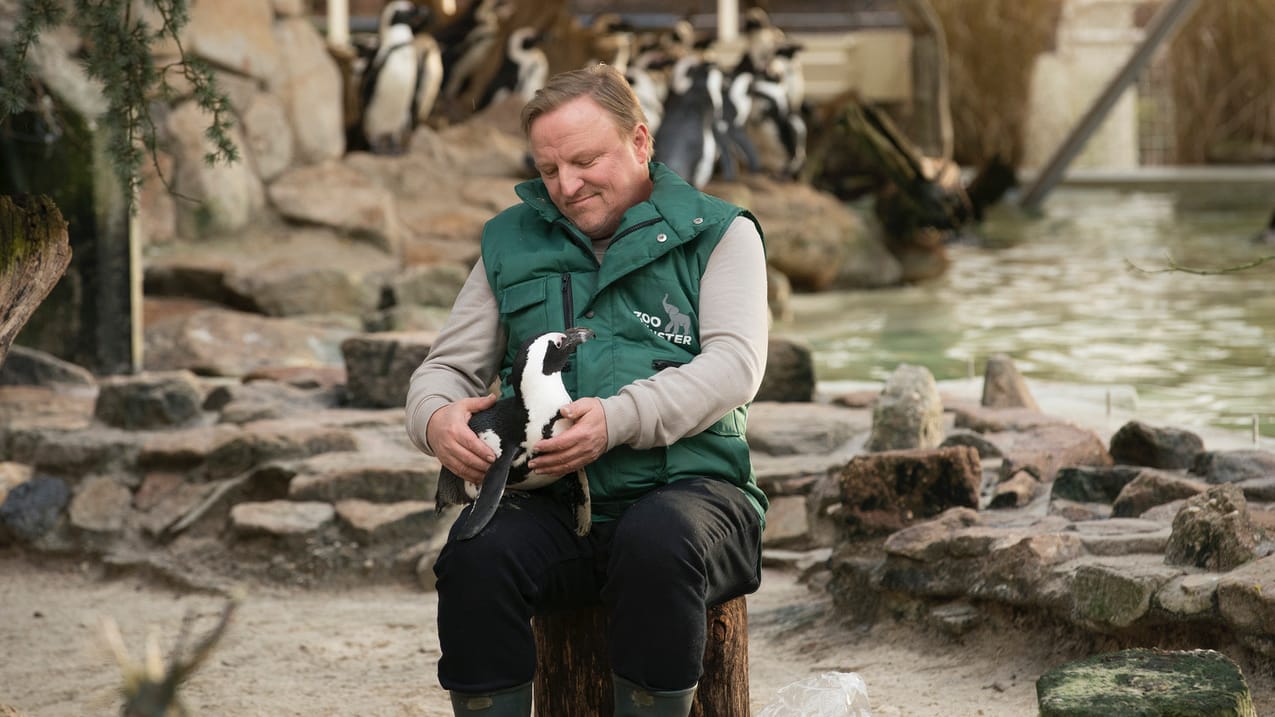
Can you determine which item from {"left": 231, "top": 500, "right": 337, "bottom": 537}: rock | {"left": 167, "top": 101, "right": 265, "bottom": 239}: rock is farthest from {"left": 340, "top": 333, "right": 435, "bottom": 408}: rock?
{"left": 167, "top": 101, "right": 265, "bottom": 239}: rock

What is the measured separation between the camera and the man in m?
2.16

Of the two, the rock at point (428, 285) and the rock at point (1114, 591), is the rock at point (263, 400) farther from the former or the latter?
the rock at point (428, 285)

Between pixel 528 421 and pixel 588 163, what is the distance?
438mm

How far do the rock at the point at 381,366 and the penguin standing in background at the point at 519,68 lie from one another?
978 centimetres

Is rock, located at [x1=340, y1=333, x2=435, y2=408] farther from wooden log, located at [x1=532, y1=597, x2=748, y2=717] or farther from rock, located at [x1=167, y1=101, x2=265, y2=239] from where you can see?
rock, located at [x1=167, y1=101, x2=265, y2=239]

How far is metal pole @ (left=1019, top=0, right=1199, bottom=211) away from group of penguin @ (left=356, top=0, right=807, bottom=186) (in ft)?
8.75

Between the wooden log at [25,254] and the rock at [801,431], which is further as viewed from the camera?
the rock at [801,431]

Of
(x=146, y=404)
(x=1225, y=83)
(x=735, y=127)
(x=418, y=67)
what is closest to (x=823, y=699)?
(x=146, y=404)

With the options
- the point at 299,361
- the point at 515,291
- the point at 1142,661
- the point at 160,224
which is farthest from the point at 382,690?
the point at 160,224

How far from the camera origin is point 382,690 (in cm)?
329

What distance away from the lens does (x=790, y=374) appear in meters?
5.36

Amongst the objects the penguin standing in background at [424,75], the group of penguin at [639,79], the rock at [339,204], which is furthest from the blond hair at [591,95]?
the penguin standing in background at [424,75]

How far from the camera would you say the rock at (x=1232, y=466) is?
12.5ft

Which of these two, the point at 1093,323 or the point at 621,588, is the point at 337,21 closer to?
the point at 1093,323
